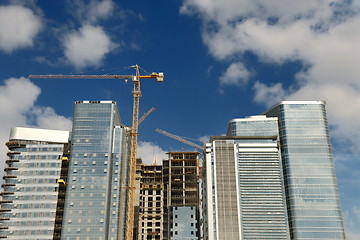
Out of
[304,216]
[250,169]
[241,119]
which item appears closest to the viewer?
[304,216]

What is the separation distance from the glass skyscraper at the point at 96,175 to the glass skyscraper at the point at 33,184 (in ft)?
23.8

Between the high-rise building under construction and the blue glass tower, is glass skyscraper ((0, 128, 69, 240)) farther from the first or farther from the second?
the blue glass tower

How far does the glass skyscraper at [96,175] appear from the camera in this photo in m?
164

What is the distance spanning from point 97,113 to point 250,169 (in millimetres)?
70413

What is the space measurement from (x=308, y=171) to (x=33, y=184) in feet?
375

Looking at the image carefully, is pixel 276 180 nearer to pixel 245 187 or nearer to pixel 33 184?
pixel 245 187

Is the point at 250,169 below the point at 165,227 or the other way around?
the other way around

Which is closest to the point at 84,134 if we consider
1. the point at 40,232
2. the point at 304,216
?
the point at 40,232

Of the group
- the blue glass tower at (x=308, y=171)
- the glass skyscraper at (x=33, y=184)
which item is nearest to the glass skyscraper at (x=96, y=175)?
the glass skyscraper at (x=33, y=184)

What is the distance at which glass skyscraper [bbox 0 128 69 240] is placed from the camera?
16562cm

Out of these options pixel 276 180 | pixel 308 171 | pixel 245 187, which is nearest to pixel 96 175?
pixel 245 187

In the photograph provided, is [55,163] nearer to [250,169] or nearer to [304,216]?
[250,169]

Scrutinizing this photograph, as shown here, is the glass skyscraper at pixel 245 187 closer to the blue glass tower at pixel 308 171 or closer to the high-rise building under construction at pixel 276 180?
the high-rise building under construction at pixel 276 180

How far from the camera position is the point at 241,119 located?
625 ft
